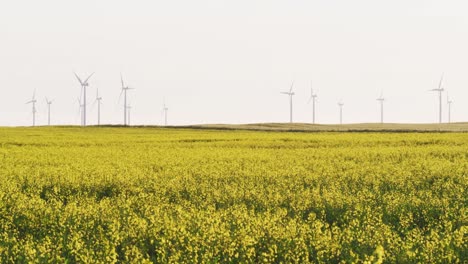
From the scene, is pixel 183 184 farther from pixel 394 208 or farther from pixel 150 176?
pixel 394 208

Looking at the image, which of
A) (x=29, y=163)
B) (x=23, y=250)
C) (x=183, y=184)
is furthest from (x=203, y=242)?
(x=29, y=163)

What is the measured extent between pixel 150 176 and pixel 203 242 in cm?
1134

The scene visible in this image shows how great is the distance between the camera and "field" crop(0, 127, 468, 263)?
8.94 m

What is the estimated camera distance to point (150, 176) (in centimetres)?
2011

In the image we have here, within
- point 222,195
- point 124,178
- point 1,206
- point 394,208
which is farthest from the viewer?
point 124,178

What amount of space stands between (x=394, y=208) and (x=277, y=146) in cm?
2784

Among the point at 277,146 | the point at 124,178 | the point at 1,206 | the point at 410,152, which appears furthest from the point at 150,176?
the point at 277,146

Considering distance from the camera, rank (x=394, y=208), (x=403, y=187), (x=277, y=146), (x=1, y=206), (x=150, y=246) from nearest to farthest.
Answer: (x=150, y=246), (x=394, y=208), (x=1, y=206), (x=403, y=187), (x=277, y=146)

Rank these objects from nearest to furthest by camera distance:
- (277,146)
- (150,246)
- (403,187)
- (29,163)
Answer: (150,246), (403,187), (29,163), (277,146)

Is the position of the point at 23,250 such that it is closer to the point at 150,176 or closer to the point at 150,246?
the point at 150,246

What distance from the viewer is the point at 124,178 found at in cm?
1931

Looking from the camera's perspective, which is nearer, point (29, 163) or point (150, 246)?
point (150, 246)

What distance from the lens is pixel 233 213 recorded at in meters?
11.5

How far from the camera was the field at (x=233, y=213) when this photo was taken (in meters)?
8.94
